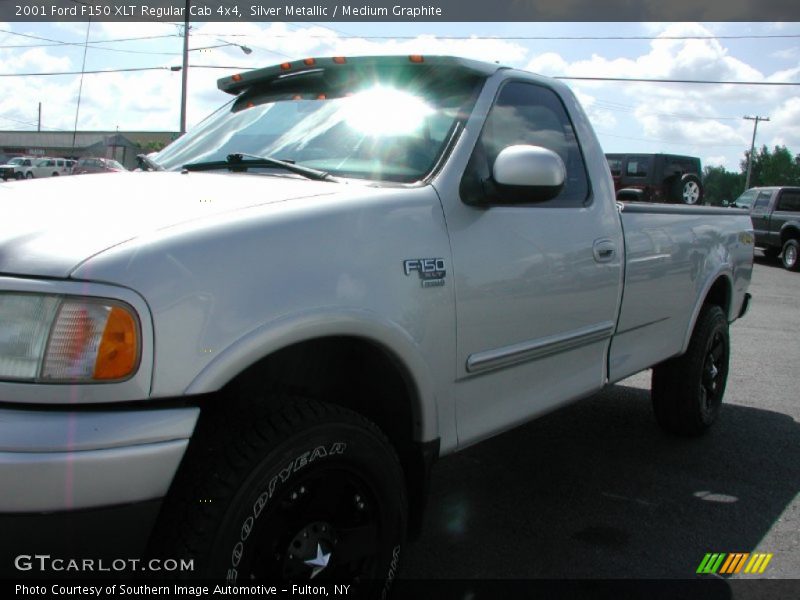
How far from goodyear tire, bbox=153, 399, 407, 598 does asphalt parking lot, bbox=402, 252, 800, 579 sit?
0.85 meters

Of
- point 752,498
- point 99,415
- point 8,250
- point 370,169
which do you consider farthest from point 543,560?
point 8,250

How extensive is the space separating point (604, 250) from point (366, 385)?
54.6 inches

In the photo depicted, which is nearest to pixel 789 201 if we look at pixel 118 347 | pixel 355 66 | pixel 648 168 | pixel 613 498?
pixel 648 168

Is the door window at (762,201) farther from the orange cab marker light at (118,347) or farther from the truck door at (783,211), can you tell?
the orange cab marker light at (118,347)

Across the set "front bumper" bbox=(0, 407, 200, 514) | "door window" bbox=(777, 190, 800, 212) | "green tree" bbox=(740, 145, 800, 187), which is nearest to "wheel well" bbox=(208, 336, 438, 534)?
"front bumper" bbox=(0, 407, 200, 514)

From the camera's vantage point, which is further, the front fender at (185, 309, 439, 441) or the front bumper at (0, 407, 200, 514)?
the front fender at (185, 309, 439, 441)

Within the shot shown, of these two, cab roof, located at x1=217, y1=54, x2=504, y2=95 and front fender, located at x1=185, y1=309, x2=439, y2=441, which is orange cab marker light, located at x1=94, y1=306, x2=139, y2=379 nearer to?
front fender, located at x1=185, y1=309, x2=439, y2=441

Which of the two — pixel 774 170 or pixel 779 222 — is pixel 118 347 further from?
pixel 774 170

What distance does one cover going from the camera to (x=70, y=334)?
1772 millimetres

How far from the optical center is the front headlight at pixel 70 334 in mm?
1769

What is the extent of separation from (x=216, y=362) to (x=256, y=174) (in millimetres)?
1081

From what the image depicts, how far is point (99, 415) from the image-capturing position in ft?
5.73

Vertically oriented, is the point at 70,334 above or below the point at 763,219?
below

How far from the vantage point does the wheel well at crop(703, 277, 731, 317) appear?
484 centimetres
